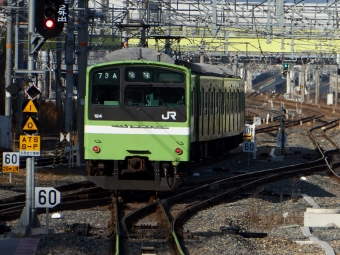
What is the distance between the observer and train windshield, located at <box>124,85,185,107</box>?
13.8 m

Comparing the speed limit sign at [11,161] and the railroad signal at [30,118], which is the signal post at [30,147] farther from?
the speed limit sign at [11,161]

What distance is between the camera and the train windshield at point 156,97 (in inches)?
543

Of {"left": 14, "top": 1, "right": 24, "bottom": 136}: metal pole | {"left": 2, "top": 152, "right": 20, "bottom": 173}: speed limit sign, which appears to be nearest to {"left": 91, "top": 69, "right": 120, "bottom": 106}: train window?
{"left": 2, "top": 152, "right": 20, "bottom": 173}: speed limit sign

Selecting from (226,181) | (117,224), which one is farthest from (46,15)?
(226,181)

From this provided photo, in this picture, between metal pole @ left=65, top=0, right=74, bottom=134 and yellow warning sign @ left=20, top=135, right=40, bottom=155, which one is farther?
metal pole @ left=65, top=0, right=74, bottom=134

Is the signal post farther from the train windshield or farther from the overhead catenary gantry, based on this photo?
the overhead catenary gantry

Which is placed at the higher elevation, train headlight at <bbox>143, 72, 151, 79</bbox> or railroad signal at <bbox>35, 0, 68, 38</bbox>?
railroad signal at <bbox>35, 0, 68, 38</bbox>

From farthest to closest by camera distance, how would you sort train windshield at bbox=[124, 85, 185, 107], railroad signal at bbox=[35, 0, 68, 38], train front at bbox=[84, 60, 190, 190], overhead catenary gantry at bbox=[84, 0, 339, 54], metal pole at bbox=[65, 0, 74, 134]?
overhead catenary gantry at bbox=[84, 0, 339, 54] < metal pole at bbox=[65, 0, 74, 134] < train windshield at bbox=[124, 85, 185, 107] < train front at bbox=[84, 60, 190, 190] < railroad signal at bbox=[35, 0, 68, 38]

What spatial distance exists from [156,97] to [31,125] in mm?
3086

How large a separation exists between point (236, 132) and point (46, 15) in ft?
47.2

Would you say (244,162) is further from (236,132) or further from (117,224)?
(117,224)

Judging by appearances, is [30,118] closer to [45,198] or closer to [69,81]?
[45,198]

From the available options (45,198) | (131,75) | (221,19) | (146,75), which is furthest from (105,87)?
(221,19)

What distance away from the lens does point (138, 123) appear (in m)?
13.6
